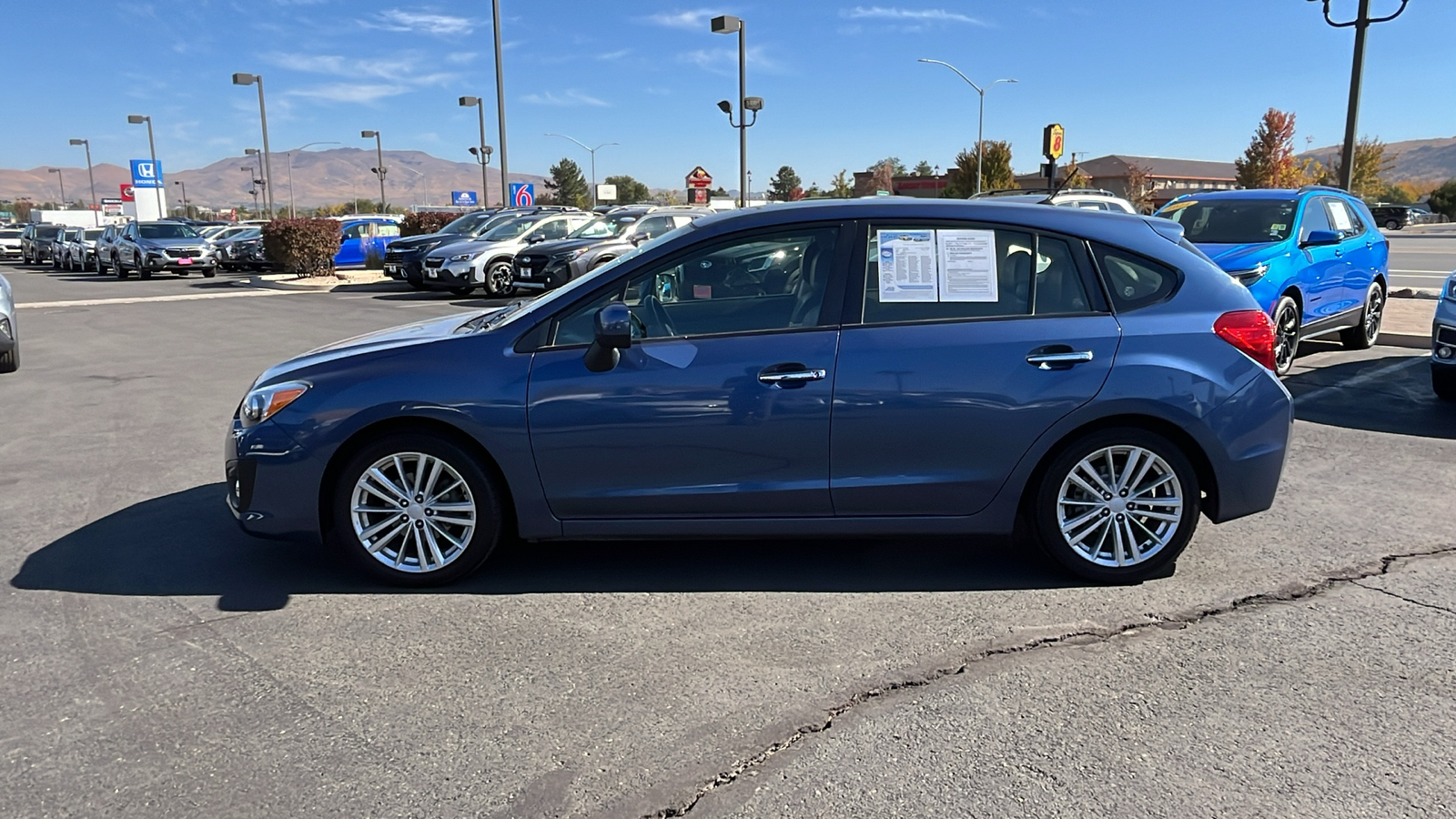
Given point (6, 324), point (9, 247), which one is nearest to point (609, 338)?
point (6, 324)

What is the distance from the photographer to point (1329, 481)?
20.3 ft

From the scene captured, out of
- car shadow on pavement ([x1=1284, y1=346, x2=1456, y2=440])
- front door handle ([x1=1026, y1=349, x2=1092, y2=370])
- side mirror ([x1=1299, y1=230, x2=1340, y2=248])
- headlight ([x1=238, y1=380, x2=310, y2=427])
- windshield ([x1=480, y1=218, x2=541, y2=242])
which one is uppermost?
windshield ([x1=480, y1=218, x2=541, y2=242])

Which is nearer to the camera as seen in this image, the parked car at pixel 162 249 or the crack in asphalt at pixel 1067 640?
the crack in asphalt at pixel 1067 640

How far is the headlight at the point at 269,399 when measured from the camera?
4465 mm

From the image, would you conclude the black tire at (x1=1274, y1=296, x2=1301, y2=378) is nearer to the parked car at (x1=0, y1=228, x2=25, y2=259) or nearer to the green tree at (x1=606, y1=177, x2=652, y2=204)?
the parked car at (x1=0, y1=228, x2=25, y2=259)

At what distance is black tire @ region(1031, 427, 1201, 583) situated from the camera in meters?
4.46

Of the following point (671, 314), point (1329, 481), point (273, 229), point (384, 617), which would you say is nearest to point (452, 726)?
point (384, 617)

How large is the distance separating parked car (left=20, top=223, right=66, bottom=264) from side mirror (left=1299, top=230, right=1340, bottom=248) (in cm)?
4426

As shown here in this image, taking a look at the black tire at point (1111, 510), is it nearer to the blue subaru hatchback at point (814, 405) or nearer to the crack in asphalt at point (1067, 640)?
the blue subaru hatchback at point (814, 405)

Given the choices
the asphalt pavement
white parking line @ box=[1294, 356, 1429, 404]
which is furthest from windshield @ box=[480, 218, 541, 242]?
the asphalt pavement

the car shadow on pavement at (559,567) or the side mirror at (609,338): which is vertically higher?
the side mirror at (609,338)

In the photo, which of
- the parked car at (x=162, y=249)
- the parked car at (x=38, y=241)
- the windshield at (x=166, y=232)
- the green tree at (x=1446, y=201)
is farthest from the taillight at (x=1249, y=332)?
the green tree at (x=1446, y=201)

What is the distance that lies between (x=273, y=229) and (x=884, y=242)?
80.8 ft

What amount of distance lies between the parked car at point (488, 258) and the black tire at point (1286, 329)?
1323 centimetres
